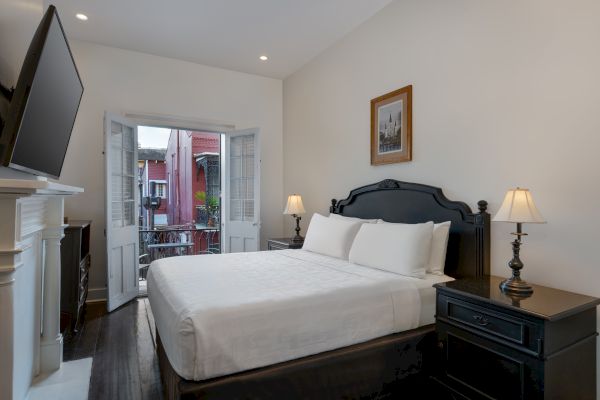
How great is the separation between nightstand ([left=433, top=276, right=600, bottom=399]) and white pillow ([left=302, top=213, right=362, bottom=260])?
1.17 metres

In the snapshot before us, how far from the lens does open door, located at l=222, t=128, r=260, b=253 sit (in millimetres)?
4883

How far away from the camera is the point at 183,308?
169 cm

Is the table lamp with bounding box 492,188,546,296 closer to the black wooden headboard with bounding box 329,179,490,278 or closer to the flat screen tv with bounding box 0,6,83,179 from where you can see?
the black wooden headboard with bounding box 329,179,490,278

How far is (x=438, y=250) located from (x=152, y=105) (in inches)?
156

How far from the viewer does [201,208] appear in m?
9.56

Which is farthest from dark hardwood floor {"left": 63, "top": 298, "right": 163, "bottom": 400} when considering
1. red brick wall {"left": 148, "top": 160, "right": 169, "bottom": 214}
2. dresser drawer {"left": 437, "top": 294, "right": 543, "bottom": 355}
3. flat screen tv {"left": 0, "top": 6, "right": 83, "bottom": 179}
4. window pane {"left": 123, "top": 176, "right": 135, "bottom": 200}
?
red brick wall {"left": 148, "top": 160, "right": 169, "bottom": 214}

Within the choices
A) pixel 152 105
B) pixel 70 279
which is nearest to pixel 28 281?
pixel 70 279

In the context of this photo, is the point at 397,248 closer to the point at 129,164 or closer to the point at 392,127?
the point at 392,127

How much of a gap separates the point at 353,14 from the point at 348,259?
2.53 meters

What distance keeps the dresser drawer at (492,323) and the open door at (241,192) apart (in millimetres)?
3138

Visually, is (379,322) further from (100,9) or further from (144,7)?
(100,9)

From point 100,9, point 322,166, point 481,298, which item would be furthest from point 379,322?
point 100,9

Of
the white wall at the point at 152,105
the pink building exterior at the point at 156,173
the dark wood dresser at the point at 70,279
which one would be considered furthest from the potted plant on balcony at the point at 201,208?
the dark wood dresser at the point at 70,279

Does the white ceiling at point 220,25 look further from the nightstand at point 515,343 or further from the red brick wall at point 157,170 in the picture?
the red brick wall at point 157,170
